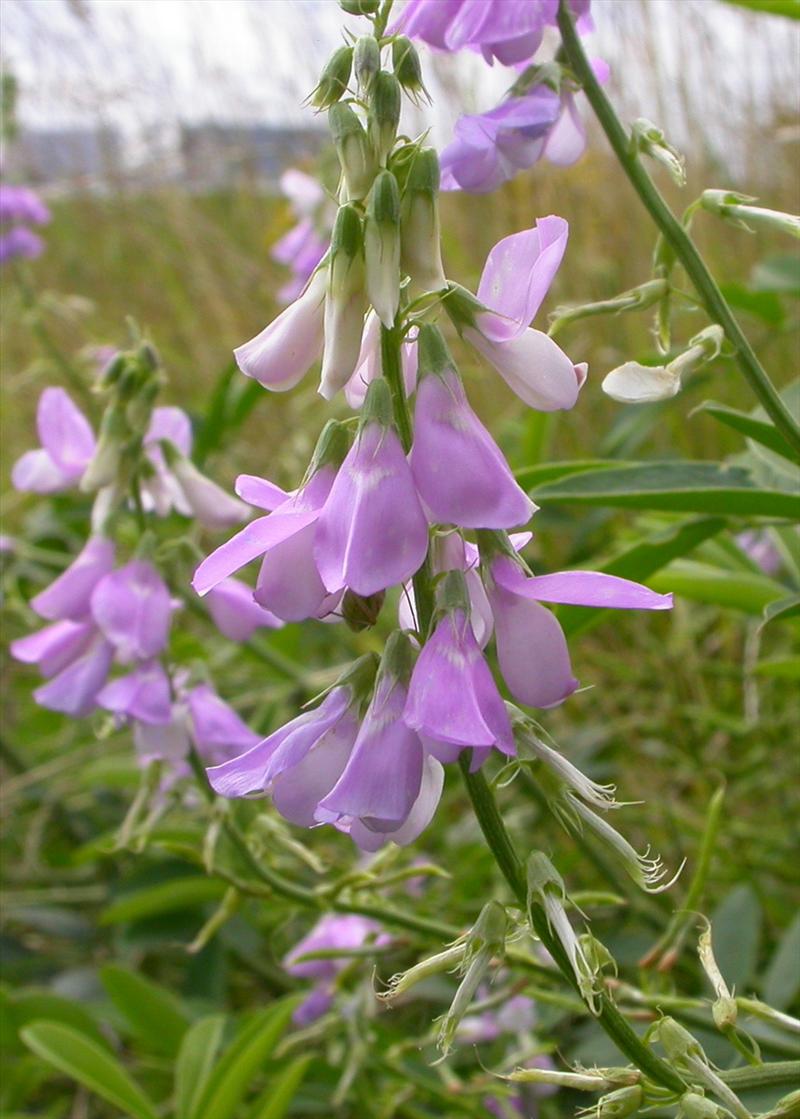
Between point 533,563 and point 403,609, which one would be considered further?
point 533,563

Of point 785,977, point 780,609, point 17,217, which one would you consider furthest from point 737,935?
point 17,217

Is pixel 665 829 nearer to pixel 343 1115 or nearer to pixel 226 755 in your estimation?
pixel 343 1115

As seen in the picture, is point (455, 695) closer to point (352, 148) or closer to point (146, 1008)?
point (352, 148)

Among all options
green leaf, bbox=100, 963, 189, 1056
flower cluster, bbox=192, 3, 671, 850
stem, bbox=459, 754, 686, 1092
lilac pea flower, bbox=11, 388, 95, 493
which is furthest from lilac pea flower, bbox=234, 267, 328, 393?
green leaf, bbox=100, 963, 189, 1056

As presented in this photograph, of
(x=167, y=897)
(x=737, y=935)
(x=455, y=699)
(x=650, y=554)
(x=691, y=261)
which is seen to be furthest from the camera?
(x=167, y=897)

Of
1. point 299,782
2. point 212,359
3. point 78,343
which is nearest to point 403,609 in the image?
point 299,782

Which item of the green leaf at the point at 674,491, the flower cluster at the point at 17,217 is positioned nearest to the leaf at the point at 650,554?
the green leaf at the point at 674,491
